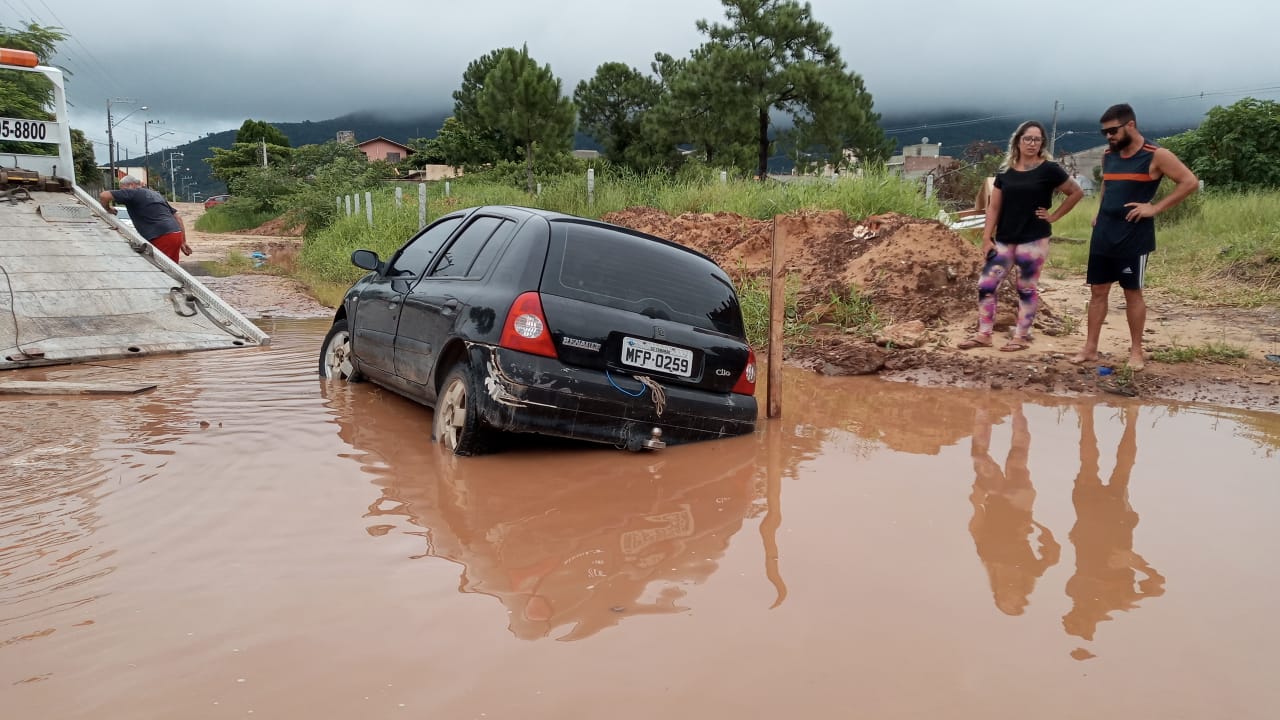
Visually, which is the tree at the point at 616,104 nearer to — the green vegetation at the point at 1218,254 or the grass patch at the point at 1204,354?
the green vegetation at the point at 1218,254

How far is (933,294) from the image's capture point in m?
8.50

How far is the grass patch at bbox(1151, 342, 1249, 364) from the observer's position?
22.1 feet

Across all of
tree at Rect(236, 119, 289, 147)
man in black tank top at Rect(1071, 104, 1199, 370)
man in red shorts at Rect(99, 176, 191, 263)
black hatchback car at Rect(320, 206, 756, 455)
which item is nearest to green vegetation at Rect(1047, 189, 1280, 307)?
man in black tank top at Rect(1071, 104, 1199, 370)

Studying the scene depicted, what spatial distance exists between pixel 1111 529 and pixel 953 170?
32.4m

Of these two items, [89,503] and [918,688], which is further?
[89,503]

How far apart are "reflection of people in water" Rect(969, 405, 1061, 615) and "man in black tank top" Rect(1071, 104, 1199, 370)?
211 cm

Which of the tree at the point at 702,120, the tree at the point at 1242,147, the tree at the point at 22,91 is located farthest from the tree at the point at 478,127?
the tree at the point at 1242,147

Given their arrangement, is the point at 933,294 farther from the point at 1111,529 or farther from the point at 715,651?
the point at 715,651

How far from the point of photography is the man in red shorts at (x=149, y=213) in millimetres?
10036

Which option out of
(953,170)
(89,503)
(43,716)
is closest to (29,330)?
(89,503)

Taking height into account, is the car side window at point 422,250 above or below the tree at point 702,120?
below

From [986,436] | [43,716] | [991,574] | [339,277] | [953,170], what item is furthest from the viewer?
[953,170]

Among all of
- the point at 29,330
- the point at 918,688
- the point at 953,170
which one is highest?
the point at 953,170

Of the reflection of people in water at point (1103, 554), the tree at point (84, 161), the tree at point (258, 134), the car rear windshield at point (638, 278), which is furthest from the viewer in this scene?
the tree at point (258, 134)
